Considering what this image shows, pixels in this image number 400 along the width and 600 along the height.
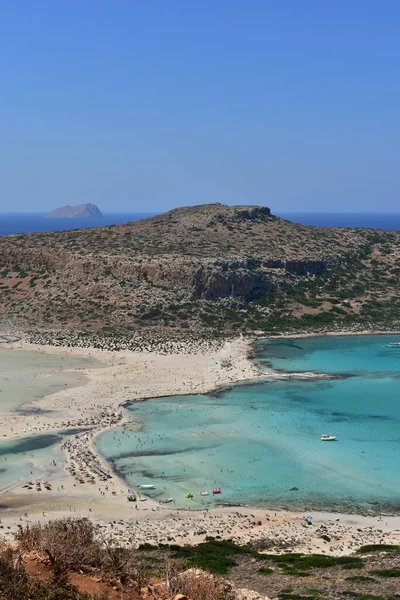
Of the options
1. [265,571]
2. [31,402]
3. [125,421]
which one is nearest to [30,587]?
[265,571]

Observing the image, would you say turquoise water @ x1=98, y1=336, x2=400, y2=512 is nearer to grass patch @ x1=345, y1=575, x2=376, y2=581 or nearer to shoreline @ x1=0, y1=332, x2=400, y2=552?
shoreline @ x1=0, y1=332, x2=400, y2=552

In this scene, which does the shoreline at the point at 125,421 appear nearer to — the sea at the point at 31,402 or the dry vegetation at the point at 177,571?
the sea at the point at 31,402

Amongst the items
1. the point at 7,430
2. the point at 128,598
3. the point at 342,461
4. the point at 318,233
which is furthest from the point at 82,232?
the point at 128,598

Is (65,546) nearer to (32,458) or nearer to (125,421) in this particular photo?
(32,458)

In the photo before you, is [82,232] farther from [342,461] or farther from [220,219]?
[342,461]

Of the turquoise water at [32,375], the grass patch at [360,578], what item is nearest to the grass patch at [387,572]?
the grass patch at [360,578]

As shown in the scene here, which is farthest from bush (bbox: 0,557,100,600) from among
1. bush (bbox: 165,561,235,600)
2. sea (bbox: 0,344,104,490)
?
sea (bbox: 0,344,104,490)
